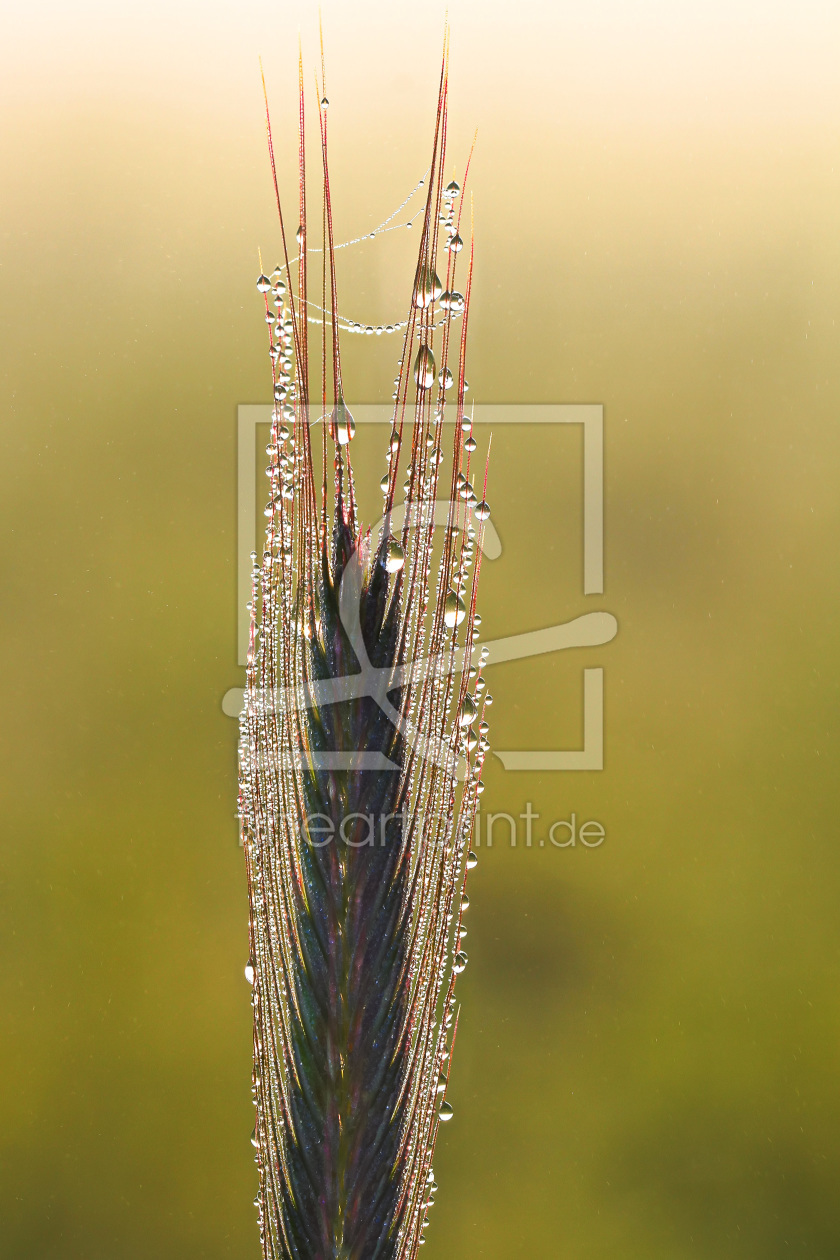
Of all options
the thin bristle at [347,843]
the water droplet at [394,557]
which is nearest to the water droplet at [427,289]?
the thin bristle at [347,843]

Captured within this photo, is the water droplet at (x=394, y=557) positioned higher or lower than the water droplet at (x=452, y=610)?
higher

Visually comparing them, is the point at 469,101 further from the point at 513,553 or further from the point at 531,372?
the point at 513,553

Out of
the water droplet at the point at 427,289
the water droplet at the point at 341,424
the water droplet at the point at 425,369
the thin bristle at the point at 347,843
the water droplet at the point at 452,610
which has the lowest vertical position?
the thin bristle at the point at 347,843

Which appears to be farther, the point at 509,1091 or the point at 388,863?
the point at 509,1091

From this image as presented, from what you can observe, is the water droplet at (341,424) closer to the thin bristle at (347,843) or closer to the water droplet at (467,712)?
the thin bristle at (347,843)

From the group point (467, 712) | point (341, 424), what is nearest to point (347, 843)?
point (467, 712)

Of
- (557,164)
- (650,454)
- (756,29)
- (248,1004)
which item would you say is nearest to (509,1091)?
(248,1004)

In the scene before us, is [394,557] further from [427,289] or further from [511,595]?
[511,595]
